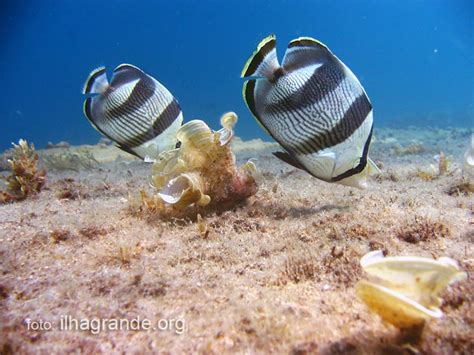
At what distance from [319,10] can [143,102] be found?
5393 inches

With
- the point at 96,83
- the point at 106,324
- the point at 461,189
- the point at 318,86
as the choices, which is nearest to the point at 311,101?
the point at 318,86

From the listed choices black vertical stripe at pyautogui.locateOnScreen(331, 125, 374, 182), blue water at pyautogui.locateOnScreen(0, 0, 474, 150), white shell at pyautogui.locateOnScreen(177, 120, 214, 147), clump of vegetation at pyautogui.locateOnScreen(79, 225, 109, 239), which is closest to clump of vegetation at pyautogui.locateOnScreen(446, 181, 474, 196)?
black vertical stripe at pyautogui.locateOnScreen(331, 125, 374, 182)

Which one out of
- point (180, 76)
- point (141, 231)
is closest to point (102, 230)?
point (141, 231)

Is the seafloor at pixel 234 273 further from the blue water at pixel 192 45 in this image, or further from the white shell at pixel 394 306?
the blue water at pixel 192 45

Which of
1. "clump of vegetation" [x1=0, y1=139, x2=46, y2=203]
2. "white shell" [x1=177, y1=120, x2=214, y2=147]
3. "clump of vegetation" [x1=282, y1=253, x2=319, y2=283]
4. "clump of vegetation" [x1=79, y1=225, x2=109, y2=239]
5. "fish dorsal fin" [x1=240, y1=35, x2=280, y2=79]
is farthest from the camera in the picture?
"clump of vegetation" [x1=0, y1=139, x2=46, y2=203]

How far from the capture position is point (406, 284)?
4.77 feet

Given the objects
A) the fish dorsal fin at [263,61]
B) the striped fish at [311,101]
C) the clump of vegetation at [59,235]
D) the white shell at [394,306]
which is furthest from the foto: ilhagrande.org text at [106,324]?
the fish dorsal fin at [263,61]

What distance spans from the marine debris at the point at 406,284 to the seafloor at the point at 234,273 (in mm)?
182

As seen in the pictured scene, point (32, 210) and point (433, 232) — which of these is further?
point (32, 210)

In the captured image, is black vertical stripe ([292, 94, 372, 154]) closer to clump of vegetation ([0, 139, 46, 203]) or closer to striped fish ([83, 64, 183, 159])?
striped fish ([83, 64, 183, 159])

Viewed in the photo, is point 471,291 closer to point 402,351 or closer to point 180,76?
point 402,351

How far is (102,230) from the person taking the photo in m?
3.07

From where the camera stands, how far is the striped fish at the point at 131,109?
9.71 feet

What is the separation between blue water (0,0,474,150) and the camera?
316ft
